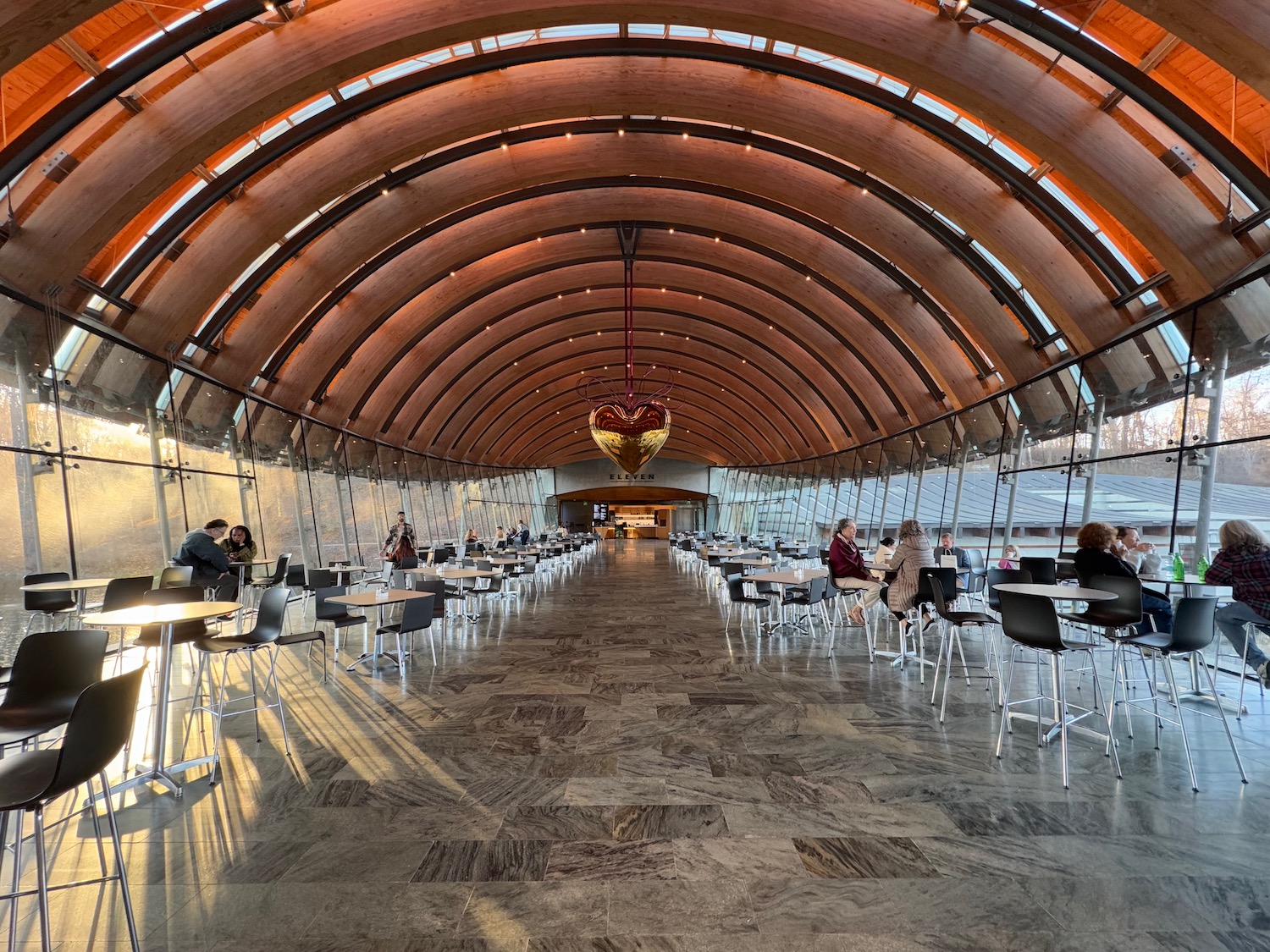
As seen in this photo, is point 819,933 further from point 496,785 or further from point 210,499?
point 210,499

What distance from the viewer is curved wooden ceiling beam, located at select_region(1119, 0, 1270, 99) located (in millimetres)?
5633

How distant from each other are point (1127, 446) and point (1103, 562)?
394 centimetres

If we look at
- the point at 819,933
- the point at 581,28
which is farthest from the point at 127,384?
the point at 819,933

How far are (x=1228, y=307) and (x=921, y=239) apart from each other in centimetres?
535

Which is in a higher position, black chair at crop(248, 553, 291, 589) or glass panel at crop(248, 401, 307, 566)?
glass panel at crop(248, 401, 307, 566)

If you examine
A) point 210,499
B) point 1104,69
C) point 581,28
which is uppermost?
point 581,28

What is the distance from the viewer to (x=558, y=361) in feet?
90.8

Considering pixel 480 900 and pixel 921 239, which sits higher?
pixel 921 239

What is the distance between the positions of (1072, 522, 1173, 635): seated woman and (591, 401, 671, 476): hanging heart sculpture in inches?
321

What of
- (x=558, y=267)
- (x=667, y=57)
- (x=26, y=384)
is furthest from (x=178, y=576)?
(x=558, y=267)

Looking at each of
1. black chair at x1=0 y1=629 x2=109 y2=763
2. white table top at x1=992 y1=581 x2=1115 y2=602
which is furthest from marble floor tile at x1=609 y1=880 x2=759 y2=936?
white table top at x1=992 y1=581 x2=1115 y2=602

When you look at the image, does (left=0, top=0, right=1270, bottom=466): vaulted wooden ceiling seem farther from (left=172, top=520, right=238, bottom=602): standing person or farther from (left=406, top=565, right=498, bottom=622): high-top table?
(left=406, top=565, right=498, bottom=622): high-top table

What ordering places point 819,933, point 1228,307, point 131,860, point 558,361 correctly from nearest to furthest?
point 819,933
point 131,860
point 1228,307
point 558,361

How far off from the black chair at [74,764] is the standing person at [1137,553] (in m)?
8.31
